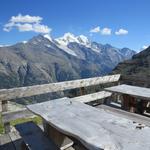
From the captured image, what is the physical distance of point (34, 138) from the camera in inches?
188

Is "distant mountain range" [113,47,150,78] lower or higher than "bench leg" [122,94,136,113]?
lower

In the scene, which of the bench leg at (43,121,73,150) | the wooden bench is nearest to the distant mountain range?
the wooden bench

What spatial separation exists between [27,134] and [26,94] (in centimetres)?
192

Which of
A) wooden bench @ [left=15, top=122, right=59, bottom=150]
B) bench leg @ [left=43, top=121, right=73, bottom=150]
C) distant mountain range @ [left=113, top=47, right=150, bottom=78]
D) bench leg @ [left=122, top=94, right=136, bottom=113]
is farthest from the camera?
distant mountain range @ [left=113, top=47, right=150, bottom=78]

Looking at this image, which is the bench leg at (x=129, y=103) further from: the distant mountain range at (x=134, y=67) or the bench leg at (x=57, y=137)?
the distant mountain range at (x=134, y=67)

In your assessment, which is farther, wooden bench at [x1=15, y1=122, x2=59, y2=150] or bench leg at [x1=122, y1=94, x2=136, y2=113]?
bench leg at [x1=122, y1=94, x2=136, y2=113]

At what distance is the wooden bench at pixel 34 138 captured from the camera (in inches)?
173

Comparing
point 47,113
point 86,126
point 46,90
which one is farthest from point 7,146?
point 86,126

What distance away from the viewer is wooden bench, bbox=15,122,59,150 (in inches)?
173

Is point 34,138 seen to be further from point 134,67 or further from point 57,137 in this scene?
point 134,67

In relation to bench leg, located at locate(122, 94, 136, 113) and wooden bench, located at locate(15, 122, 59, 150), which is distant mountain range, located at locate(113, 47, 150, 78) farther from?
wooden bench, located at locate(15, 122, 59, 150)

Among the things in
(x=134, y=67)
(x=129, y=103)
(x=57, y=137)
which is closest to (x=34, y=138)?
(x=57, y=137)

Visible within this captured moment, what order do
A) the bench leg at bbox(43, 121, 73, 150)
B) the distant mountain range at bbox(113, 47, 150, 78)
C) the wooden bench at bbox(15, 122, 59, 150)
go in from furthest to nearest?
the distant mountain range at bbox(113, 47, 150, 78) → the bench leg at bbox(43, 121, 73, 150) → the wooden bench at bbox(15, 122, 59, 150)

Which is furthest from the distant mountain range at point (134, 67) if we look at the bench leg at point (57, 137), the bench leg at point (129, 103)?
the bench leg at point (57, 137)
